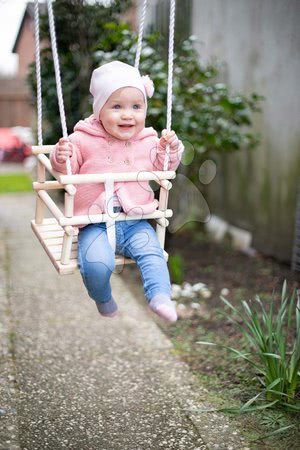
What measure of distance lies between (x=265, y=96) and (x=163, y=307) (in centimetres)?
360

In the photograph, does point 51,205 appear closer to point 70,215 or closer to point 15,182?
point 70,215

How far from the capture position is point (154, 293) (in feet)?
7.41

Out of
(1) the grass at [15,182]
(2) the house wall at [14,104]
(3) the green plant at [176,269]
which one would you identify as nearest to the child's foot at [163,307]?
(3) the green plant at [176,269]

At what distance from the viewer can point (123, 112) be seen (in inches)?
92.6

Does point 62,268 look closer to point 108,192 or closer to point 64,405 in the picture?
point 108,192

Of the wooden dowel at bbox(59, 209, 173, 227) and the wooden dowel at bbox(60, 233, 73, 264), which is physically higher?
the wooden dowel at bbox(59, 209, 173, 227)

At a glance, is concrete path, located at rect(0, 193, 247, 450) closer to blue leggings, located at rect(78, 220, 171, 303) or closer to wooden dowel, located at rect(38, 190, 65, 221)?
blue leggings, located at rect(78, 220, 171, 303)

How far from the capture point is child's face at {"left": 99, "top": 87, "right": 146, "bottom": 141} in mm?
2330

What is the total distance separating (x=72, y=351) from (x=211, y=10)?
413 centimetres

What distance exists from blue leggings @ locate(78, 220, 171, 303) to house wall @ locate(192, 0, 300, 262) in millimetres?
2909

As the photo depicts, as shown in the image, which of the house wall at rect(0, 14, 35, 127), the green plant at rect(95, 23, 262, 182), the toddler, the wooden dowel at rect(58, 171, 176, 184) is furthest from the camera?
the house wall at rect(0, 14, 35, 127)

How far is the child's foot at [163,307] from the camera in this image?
220cm

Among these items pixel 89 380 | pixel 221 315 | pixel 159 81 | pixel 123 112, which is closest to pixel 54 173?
pixel 123 112

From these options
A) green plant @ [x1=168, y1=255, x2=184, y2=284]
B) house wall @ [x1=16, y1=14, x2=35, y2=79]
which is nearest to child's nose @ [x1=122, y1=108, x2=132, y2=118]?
green plant @ [x1=168, y1=255, x2=184, y2=284]
